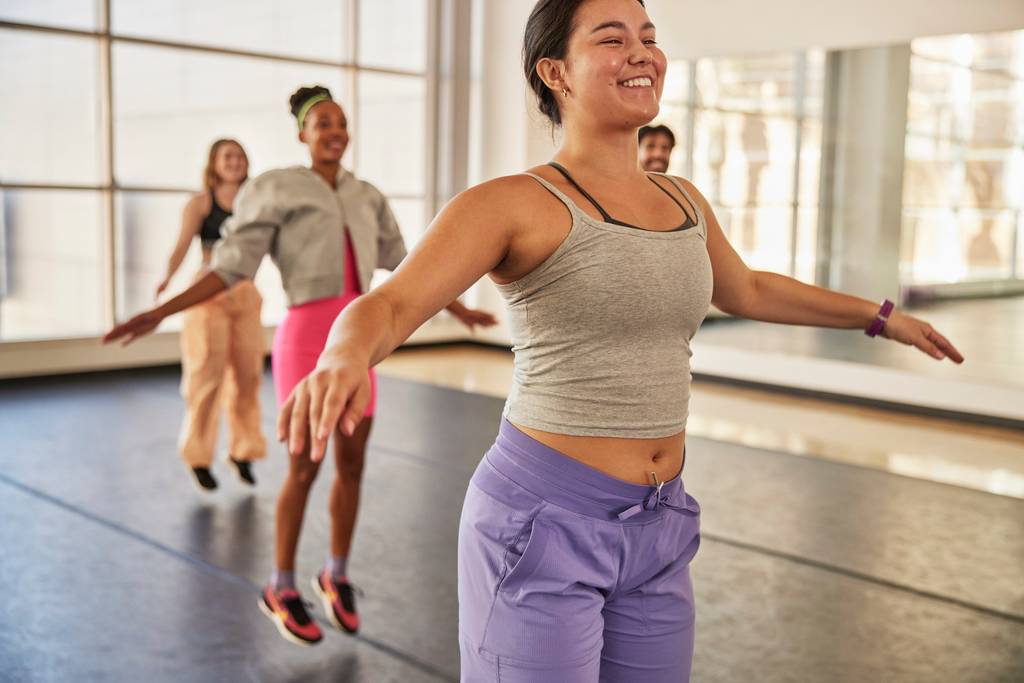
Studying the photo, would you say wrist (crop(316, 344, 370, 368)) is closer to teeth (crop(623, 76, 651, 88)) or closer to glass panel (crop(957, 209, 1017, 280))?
teeth (crop(623, 76, 651, 88))

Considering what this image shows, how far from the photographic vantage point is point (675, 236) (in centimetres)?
168

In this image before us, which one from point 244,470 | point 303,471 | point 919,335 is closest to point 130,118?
point 244,470

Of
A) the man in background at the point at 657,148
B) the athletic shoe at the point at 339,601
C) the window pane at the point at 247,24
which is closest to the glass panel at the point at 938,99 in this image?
the man in background at the point at 657,148

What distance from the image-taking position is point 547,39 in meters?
1.71

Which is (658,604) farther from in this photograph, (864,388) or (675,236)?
(864,388)

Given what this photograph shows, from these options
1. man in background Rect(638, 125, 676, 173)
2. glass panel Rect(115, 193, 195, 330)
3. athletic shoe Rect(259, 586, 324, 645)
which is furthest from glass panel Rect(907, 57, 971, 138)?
athletic shoe Rect(259, 586, 324, 645)

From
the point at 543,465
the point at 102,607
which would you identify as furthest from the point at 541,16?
the point at 102,607

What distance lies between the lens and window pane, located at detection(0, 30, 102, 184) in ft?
26.2

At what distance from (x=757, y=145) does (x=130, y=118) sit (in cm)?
496

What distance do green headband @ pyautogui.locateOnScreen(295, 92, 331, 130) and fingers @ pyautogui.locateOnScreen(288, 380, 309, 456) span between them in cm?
249

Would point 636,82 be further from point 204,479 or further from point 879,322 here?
point 204,479

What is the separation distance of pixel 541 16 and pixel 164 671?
2.30 meters

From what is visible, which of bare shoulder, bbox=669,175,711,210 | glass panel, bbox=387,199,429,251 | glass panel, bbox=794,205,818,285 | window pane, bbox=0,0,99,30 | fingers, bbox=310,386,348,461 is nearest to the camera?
fingers, bbox=310,386,348,461

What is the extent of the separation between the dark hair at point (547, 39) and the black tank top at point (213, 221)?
4.38 m
